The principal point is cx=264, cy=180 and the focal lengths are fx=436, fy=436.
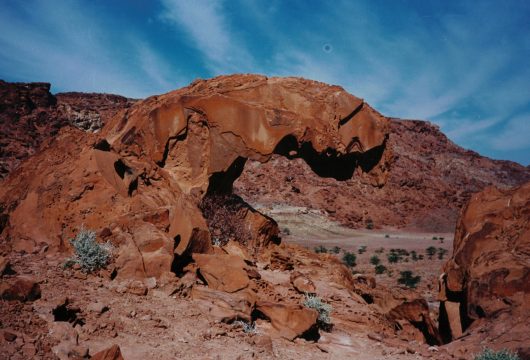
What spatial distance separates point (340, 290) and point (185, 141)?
500 cm

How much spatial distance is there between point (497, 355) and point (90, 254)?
5.87 meters

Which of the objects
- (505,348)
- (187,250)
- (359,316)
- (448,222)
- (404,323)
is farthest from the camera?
(448,222)

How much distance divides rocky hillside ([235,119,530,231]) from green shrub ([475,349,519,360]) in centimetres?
3942

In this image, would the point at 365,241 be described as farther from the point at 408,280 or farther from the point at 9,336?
the point at 9,336

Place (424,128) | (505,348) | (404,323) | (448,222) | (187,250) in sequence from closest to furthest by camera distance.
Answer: (505,348) < (187,250) < (404,323) < (448,222) < (424,128)

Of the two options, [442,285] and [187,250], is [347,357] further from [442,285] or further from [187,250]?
[442,285]

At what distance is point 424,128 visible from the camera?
267 feet

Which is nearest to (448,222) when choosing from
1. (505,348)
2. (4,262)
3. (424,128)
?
(424,128)

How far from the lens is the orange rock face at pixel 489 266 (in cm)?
739

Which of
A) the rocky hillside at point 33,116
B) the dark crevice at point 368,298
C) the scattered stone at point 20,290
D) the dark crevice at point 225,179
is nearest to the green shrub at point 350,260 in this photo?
the dark crevice at point 368,298

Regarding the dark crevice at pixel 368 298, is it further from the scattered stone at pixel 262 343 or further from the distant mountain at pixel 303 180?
the distant mountain at pixel 303 180

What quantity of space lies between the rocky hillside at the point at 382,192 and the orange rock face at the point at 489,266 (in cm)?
3629

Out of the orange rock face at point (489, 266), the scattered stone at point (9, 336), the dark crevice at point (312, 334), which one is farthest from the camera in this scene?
the orange rock face at point (489, 266)

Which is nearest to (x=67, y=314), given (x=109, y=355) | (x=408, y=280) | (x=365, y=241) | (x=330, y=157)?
(x=109, y=355)
